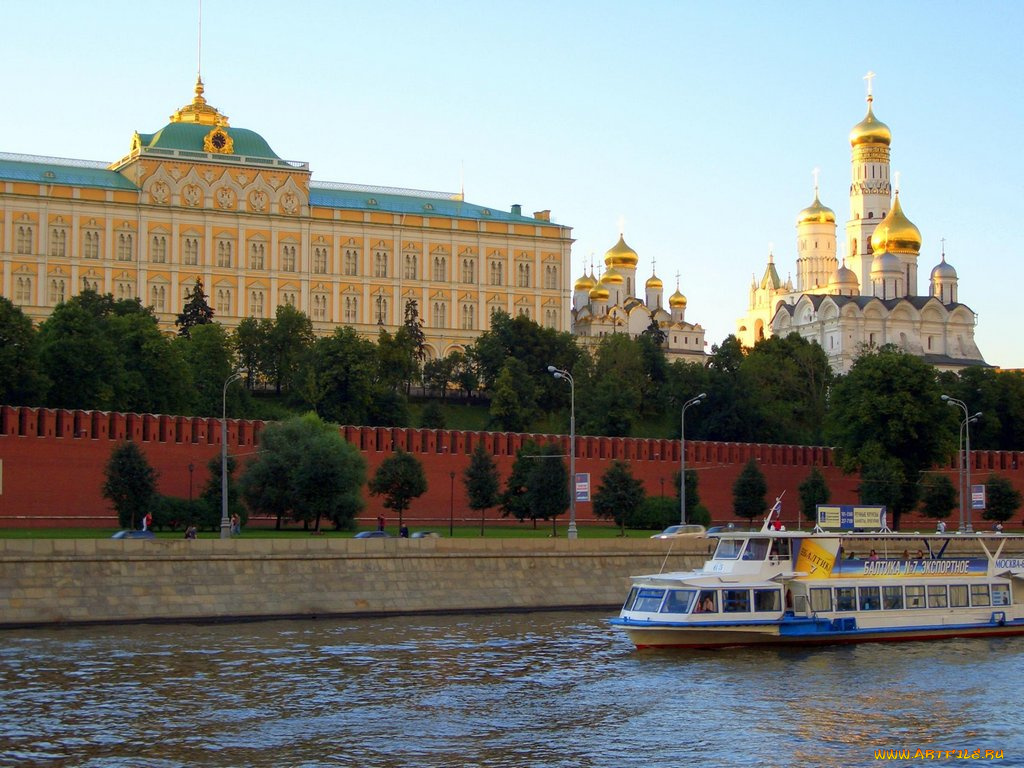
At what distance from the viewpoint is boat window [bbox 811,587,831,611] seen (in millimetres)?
35000

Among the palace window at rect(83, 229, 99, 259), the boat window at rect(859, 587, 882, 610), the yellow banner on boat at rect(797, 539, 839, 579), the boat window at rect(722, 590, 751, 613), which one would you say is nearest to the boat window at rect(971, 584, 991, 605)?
the boat window at rect(859, 587, 882, 610)

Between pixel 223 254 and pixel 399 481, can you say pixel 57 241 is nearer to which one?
pixel 223 254

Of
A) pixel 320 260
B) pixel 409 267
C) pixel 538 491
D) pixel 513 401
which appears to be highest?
pixel 320 260

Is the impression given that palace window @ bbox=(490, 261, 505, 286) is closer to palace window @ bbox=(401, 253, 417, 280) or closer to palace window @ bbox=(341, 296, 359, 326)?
palace window @ bbox=(401, 253, 417, 280)

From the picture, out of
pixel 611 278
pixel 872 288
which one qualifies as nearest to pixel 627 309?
pixel 611 278

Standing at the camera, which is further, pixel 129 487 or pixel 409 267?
pixel 409 267

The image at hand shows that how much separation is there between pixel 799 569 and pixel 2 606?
627 inches

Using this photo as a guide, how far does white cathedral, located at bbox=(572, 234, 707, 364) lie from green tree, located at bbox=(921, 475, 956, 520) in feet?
177

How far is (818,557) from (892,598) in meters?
1.82

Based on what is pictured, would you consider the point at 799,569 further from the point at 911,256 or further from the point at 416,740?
the point at 911,256

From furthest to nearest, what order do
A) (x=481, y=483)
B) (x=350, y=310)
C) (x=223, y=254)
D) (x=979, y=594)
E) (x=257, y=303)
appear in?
(x=350, y=310) < (x=257, y=303) < (x=223, y=254) < (x=481, y=483) < (x=979, y=594)

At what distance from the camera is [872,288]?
11894 centimetres

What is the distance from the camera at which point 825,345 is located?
116m

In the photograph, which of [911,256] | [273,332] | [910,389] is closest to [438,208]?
[273,332]
